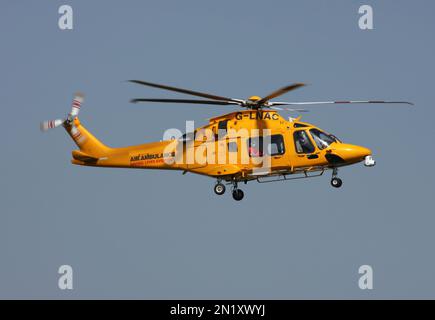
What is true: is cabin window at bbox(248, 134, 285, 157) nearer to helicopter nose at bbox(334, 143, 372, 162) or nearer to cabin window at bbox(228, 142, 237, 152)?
cabin window at bbox(228, 142, 237, 152)

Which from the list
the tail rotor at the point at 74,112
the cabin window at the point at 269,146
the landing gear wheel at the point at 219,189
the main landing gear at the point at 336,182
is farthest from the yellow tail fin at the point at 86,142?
the main landing gear at the point at 336,182

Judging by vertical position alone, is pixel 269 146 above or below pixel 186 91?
below

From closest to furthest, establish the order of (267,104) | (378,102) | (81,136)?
(378,102)
(267,104)
(81,136)

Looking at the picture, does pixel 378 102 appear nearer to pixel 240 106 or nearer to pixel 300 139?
pixel 300 139

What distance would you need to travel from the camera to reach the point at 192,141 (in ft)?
122

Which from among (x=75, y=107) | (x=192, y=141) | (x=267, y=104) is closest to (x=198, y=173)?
(x=192, y=141)

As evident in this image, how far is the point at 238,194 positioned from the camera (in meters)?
37.1

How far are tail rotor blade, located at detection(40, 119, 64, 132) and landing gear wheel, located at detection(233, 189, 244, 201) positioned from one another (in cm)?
852

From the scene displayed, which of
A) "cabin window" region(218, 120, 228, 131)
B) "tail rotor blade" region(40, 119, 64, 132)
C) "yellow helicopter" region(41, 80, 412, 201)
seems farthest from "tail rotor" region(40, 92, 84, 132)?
"cabin window" region(218, 120, 228, 131)

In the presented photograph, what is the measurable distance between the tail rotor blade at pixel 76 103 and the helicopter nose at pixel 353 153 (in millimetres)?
11988

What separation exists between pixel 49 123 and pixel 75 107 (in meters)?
1.53

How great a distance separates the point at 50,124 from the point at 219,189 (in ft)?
26.6

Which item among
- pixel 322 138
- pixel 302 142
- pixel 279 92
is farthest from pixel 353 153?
pixel 279 92

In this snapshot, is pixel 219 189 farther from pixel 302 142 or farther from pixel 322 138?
pixel 322 138
